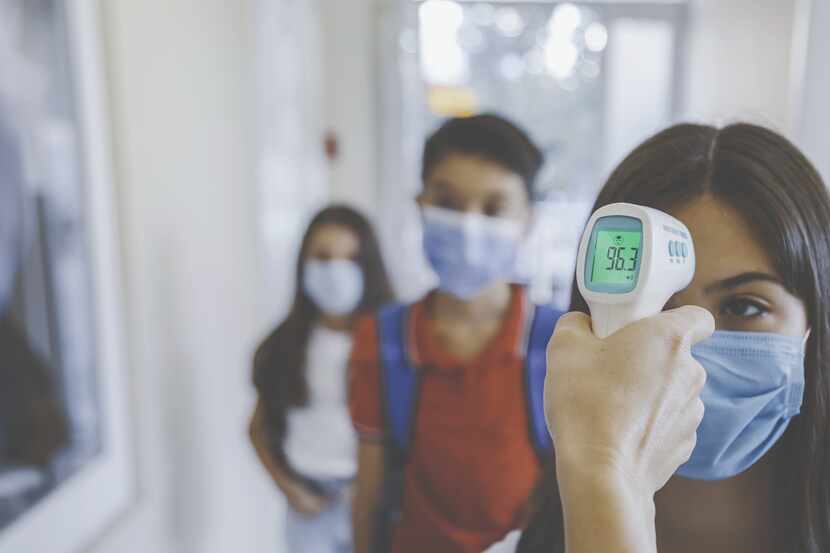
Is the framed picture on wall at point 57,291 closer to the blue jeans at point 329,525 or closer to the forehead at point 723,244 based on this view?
the blue jeans at point 329,525

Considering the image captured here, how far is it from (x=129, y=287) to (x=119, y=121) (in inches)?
11.4

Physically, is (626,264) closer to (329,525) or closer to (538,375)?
(538,375)

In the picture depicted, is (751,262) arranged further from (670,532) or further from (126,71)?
(126,71)

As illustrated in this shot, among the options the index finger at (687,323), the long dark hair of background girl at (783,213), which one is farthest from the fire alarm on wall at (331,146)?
the index finger at (687,323)

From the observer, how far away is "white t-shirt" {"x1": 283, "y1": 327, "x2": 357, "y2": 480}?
4.70 ft

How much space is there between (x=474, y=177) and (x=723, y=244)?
61cm

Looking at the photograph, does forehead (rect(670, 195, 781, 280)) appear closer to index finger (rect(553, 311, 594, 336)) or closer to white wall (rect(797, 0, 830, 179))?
index finger (rect(553, 311, 594, 336))

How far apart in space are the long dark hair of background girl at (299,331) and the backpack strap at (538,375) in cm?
58

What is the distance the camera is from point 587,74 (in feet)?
10.4

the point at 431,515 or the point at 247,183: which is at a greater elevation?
the point at 247,183

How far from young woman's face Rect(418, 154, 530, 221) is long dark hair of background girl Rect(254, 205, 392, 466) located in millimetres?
418

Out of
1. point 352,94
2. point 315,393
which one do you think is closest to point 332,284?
point 315,393

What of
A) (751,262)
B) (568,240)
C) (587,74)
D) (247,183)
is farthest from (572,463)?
(587,74)

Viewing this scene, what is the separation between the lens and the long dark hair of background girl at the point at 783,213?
24.3 inches
